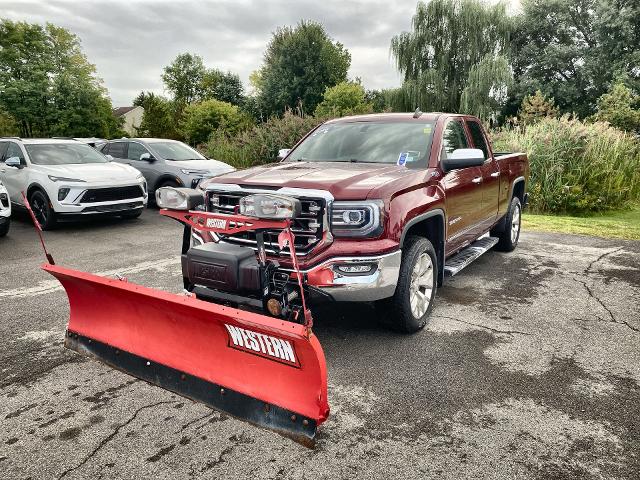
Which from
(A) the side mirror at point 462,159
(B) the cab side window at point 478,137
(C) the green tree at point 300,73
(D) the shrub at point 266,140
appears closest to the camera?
(A) the side mirror at point 462,159

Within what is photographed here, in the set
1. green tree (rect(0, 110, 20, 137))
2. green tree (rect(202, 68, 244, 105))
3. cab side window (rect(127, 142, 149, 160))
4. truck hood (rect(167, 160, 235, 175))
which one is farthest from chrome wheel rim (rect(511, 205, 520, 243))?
green tree (rect(202, 68, 244, 105))

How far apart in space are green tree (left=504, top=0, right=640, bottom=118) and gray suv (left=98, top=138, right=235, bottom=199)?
25755 mm

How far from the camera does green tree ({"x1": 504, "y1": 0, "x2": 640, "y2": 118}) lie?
99.3ft

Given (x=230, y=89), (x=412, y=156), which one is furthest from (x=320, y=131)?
(x=230, y=89)

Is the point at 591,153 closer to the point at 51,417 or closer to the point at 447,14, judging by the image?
the point at 51,417

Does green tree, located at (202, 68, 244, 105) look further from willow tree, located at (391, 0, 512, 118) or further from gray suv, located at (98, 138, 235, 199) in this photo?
gray suv, located at (98, 138, 235, 199)

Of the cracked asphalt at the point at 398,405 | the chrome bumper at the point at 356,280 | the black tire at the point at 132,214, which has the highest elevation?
the chrome bumper at the point at 356,280

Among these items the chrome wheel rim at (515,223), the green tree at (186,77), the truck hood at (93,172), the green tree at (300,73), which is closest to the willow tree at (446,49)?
the green tree at (300,73)

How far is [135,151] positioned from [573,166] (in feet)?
34.8

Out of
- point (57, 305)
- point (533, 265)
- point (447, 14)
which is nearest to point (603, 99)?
point (447, 14)

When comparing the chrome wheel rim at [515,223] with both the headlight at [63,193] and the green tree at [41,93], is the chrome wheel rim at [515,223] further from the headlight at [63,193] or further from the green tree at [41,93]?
the green tree at [41,93]

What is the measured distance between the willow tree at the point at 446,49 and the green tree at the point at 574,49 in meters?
2.28

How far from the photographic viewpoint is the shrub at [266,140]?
51.4 feet

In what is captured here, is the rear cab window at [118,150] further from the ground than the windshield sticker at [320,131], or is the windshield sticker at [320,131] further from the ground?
the windshield sticker at [320,131]
